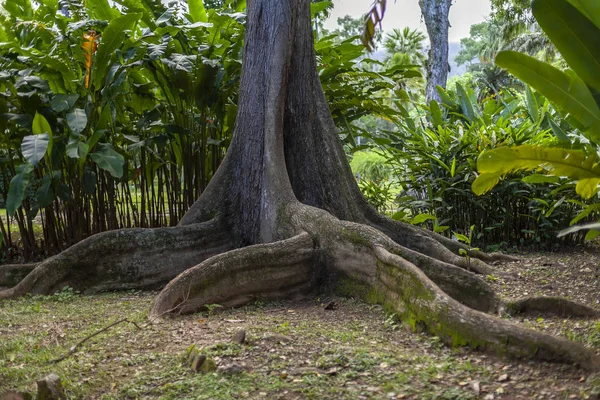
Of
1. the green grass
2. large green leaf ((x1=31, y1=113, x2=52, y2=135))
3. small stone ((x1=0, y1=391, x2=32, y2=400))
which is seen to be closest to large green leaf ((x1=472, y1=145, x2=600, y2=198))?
the green grass

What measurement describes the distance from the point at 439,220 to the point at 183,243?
10.4 feet

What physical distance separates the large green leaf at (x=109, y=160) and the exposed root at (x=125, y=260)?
2.23 ft

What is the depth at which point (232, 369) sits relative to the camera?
2.96m

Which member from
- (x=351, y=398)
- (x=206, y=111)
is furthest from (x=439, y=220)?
(x=351, y=398)

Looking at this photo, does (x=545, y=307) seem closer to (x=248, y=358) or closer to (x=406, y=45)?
(x=248, y=358)

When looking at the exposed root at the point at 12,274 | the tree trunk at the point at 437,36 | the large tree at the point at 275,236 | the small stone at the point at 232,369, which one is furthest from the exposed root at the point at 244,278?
the tree trunk at the point at 437,36

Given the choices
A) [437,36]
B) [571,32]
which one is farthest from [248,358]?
[437,36]

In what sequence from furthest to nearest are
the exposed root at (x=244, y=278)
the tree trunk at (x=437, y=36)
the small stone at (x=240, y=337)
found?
the tree trunk at (x=437, y=36) → the exposed root at (x=244, y=278) → the small stone at (x=240, y=337)

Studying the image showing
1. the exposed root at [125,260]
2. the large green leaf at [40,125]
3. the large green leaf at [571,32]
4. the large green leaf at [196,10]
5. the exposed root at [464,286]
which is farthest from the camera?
the large green leaf at [196,10]

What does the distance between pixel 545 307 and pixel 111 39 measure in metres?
4.69

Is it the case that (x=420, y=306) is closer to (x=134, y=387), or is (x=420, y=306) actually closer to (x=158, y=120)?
(x=134, y=387)

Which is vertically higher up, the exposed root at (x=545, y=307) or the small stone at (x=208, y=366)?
the small stone at (x=208, y=366)

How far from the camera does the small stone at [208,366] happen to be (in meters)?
2.97

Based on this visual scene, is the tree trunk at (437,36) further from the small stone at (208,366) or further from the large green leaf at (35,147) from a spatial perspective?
the small stone at (208,366)
